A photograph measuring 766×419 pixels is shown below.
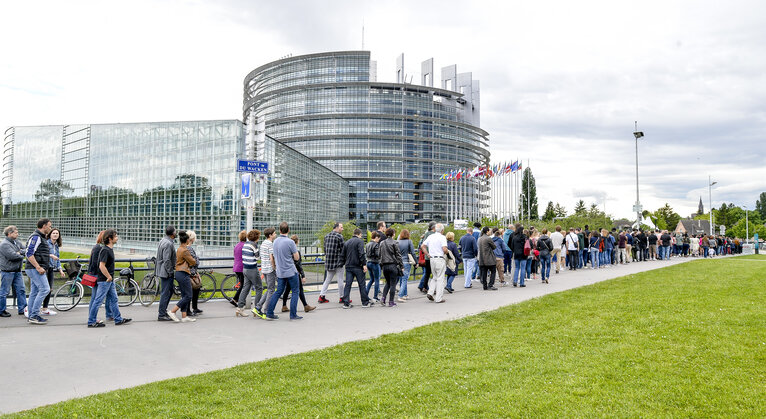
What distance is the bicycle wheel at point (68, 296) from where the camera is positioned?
10305mm

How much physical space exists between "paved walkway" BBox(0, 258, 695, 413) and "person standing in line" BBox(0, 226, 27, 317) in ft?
1.44

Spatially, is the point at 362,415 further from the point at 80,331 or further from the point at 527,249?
the point at 527,249

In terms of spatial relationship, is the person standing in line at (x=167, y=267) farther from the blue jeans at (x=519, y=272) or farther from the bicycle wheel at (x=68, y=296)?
the blue jeans at (x=519, y=272)

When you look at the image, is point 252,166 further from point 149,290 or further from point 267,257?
point 149,290

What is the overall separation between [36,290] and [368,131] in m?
93.5

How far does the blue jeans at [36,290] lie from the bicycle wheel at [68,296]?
1.45m

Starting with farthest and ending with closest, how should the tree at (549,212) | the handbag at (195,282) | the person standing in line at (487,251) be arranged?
the tree at (549,212) → the person standing in line at (487,251) → the handbag at (195,282)

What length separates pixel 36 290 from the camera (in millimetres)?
8859

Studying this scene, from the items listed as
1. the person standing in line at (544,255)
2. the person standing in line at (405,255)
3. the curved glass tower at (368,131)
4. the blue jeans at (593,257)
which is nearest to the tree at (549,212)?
the curved glass tower at (368,131)

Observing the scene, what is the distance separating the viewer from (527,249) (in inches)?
587

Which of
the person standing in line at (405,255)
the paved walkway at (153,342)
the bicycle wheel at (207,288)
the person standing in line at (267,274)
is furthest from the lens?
the person standing in line at (405,255)

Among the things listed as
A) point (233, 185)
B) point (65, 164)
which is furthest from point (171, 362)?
point (65, 164)

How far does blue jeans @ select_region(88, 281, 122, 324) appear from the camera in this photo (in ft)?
27.8

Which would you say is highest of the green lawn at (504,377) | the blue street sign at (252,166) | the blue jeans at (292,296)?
the blue street sign at (252,166)
